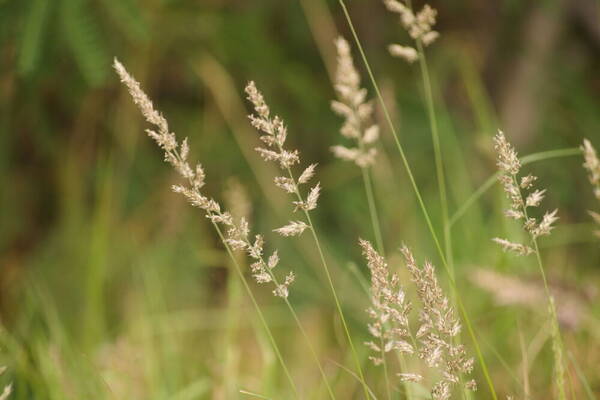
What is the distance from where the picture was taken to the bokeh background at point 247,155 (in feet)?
8.51

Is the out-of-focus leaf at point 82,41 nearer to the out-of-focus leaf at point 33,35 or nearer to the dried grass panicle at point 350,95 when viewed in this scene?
the out-of-focus leaf at point 33,35

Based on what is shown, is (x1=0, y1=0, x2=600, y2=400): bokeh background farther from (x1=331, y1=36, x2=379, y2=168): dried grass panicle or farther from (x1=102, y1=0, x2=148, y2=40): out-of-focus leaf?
(x1=331, y1=36, x2=379, y2=168): dried grass panicle

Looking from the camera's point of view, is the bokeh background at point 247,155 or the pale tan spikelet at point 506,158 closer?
the pale tan spikelet at point 506,158

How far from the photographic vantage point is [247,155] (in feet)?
9.54

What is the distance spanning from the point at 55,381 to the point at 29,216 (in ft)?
5.64

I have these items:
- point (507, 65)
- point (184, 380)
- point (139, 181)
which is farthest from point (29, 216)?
point (507, 65)

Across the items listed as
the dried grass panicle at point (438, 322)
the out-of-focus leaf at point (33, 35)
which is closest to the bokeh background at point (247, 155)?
the out-of-focus leaf at point (33, 35)

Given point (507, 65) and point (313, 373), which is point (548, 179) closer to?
point (507, 65)

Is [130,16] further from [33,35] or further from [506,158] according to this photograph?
[506,158]

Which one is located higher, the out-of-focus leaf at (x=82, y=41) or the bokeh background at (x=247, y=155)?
the out-of-focus leaf at (x=82, y=41)

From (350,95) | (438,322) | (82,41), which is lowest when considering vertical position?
(438,322)

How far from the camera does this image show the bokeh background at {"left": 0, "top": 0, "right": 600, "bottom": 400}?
2.59 metres

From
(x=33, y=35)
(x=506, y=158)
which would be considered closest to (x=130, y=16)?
(x=33, y=35)

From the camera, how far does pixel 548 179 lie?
2.95 meters
